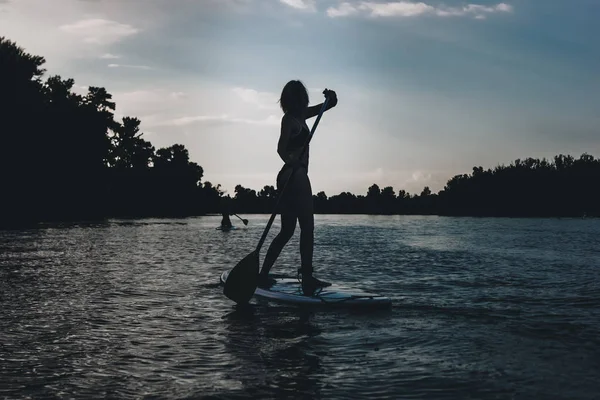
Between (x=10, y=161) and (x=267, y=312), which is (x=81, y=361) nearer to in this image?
(x=267, y=312)

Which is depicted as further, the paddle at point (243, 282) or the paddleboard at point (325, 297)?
the paddle at point (243, 282)

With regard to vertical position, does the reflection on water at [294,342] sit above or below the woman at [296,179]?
below

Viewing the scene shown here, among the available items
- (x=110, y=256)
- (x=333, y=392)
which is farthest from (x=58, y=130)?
(x=333, y=392)

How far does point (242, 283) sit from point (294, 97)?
2.48 meters

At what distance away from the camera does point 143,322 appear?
6.68 m

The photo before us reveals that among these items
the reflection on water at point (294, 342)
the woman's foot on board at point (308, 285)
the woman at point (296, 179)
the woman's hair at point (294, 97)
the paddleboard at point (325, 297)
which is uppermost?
the woman's hair at point (294, 97)

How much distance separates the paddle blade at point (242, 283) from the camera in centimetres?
774

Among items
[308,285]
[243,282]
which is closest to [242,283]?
[243,282]

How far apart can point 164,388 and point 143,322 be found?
105 inches

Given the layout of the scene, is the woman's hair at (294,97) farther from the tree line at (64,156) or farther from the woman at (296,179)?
the tree line at (64,156)

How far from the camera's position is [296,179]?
8.02 metres

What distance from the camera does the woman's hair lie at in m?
8.27

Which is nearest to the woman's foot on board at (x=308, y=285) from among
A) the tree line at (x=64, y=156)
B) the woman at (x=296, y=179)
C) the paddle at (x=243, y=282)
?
the woman at (x=296, y=179)

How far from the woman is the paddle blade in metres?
0.58
